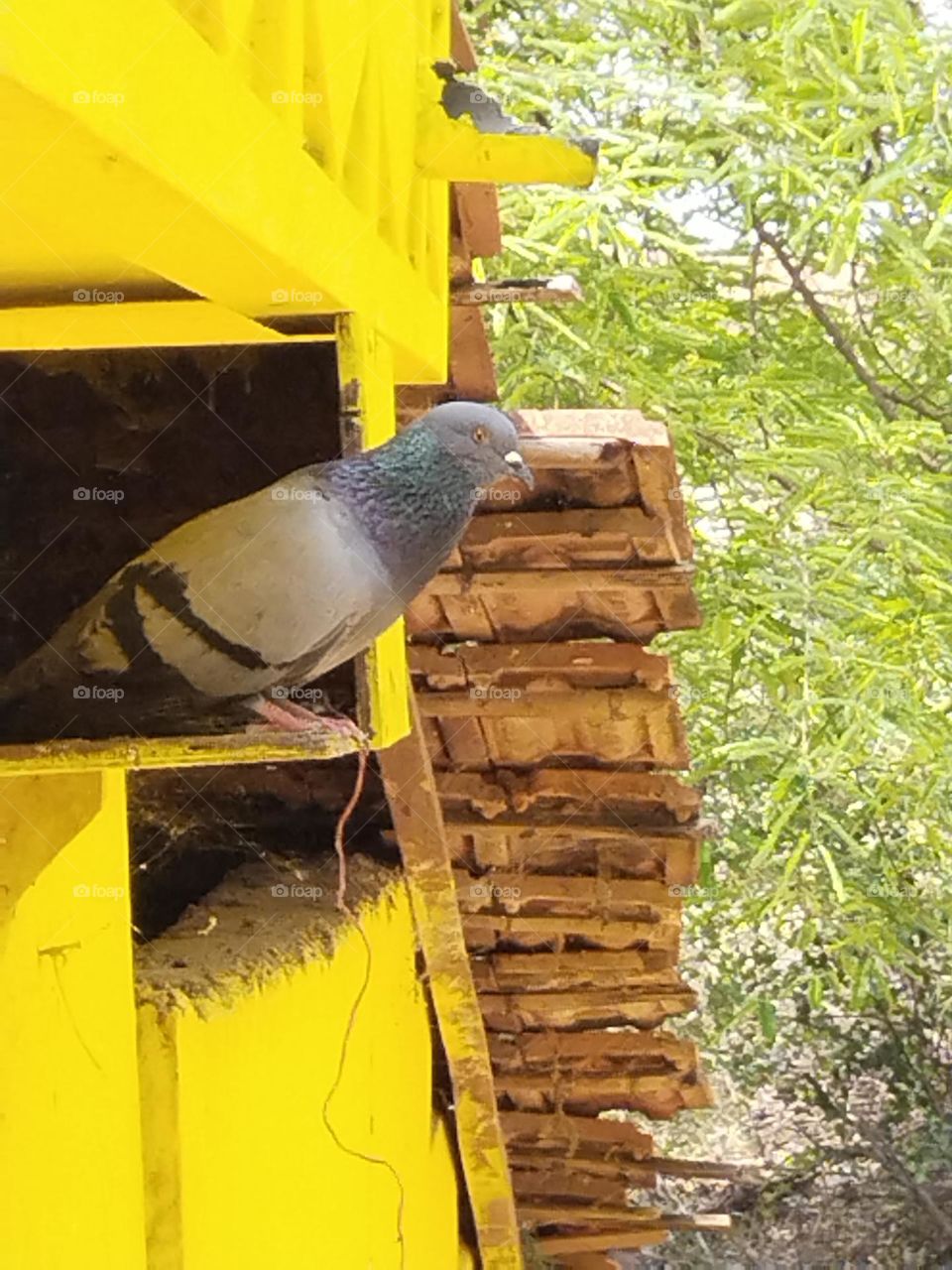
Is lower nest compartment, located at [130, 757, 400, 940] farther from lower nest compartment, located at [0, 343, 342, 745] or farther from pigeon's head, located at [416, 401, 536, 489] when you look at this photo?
pigeon's head, located at [416, 401, 536, 489]

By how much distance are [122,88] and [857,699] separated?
3679 millimetres

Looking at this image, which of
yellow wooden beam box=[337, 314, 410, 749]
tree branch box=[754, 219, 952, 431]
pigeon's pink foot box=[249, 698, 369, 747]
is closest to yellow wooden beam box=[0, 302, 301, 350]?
yellow wooden beam box=[337, 314, 410, 749]

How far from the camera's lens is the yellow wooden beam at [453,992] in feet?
8.71

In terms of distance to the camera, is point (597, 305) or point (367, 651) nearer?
point (367, 651)

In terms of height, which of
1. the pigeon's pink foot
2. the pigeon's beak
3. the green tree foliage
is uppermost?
the green tree foliage

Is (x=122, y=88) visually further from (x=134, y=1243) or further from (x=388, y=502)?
(x=134, y=1243)

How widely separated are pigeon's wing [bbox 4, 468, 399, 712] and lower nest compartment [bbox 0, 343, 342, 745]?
640 millimetres

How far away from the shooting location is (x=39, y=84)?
2.94ft

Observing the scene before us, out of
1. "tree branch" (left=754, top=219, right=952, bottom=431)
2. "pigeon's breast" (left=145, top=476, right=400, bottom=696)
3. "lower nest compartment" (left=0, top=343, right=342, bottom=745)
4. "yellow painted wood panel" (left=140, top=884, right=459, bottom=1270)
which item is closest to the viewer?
"pigeon's breast" (left=145, top=476, right=400, bottom=696)

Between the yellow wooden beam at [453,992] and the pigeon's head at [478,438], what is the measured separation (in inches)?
27.6

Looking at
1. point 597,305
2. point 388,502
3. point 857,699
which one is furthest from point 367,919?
point 597,305

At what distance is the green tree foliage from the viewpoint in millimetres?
4473

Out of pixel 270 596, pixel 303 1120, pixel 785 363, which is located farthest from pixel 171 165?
pixel 785 363

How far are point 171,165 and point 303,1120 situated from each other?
1.83m
